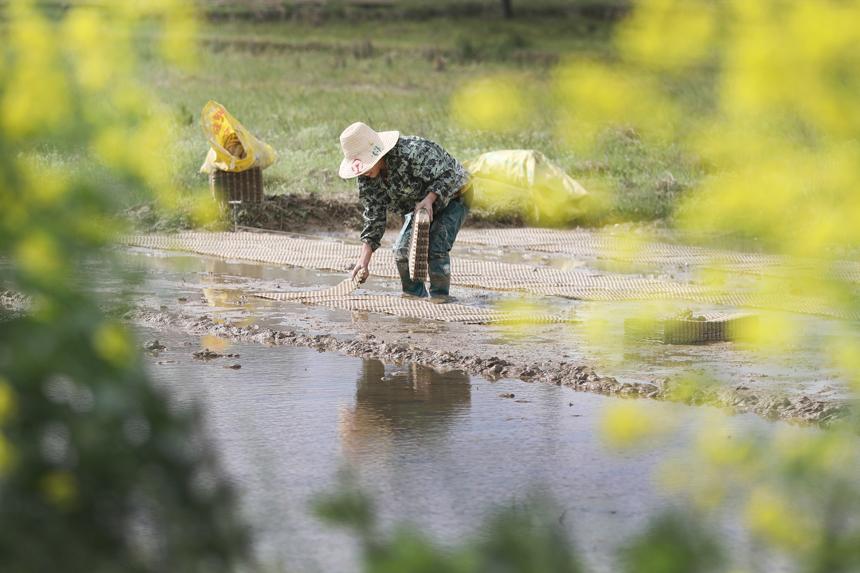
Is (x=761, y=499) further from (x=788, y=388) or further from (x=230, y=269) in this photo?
(x=230, y=269)

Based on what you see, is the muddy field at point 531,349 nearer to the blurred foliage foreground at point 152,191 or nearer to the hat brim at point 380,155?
the hat brim at point 380,155

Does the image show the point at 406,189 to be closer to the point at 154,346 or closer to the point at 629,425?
the point at 154,346

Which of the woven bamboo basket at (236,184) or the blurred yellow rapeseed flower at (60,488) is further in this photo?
the woven bamboo basket at (236,184)

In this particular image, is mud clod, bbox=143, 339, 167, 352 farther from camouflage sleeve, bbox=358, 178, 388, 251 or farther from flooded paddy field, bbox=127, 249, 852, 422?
camouflage sleeve, bbox=358, 178, 388, 251

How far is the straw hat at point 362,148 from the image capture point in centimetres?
867

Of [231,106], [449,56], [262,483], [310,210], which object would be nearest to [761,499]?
[262,483]

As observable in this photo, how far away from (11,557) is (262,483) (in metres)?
2.46

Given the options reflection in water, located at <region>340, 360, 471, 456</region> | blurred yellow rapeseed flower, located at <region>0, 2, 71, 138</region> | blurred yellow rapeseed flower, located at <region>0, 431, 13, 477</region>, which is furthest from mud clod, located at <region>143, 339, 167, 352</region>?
blurred yellow rapeseed flower, located at <region>0, 431, 13, 477</region>

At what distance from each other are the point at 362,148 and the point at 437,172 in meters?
0.55

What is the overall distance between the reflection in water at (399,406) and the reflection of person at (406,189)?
1.96m

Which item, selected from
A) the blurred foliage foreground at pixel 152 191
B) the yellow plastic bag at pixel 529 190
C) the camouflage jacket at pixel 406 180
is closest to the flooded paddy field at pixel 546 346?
the camouflage jacket at pixel 406 180

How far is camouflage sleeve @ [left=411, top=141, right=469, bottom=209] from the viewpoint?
355 inches

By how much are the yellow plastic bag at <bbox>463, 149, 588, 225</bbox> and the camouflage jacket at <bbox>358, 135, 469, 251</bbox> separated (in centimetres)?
534

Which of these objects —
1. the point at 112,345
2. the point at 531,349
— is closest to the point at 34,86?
the point at 112,345
